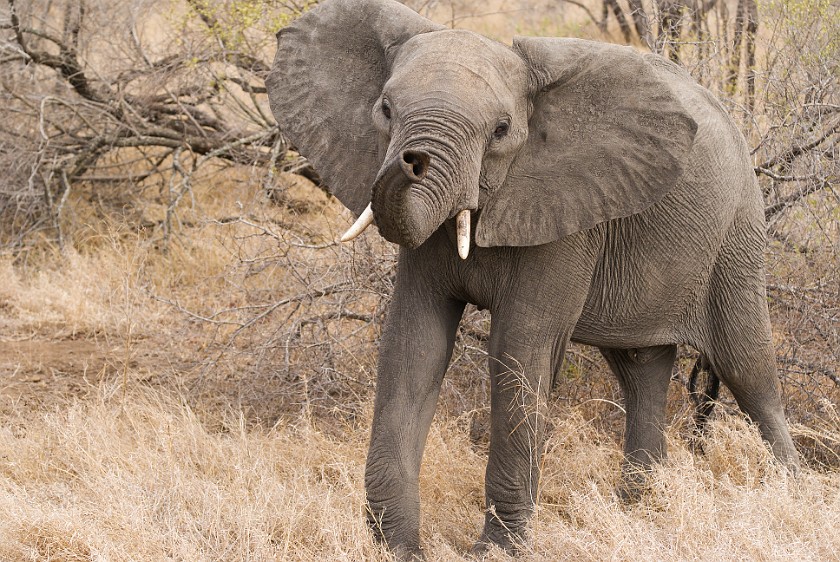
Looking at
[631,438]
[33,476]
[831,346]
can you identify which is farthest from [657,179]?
[33,476]

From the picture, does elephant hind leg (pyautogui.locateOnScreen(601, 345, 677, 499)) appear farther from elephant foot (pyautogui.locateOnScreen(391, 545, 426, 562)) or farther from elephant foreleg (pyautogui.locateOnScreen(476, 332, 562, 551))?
elephant foot (pyautogui.locateOnScreen(391, 545, 426, 562))

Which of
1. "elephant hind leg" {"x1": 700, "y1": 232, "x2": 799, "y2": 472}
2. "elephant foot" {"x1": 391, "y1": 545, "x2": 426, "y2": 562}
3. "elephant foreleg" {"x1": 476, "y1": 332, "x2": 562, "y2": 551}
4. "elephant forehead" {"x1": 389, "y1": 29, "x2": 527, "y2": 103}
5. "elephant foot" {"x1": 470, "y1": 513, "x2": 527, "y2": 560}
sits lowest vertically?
"elephant foot" {"x1": 391, "y1": 545, "x2": 426, "y2": 562}

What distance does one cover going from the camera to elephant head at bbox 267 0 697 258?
3438 mm

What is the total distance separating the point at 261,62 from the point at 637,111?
4.55 m

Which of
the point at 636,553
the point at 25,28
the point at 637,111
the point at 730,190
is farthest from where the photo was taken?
the point at 25,28

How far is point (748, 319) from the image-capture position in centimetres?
470

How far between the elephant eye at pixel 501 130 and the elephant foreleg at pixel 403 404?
0.64 metres

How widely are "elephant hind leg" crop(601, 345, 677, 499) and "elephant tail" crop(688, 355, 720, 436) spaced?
252mm

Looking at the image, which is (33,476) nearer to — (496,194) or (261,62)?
(496,194)

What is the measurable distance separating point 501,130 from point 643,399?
1781mm

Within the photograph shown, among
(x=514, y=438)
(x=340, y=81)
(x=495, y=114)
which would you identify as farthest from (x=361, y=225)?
(x=514, y=438)

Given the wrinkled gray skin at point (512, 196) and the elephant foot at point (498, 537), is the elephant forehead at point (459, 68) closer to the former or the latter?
the wrinkled gray skin at point (512, 196)

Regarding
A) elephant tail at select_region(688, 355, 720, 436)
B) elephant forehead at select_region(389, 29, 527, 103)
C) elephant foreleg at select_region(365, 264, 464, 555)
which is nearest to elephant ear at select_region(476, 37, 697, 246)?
elephant forehead at select_region(389, 29, 527, 103)

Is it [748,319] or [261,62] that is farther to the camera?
[261,62]
